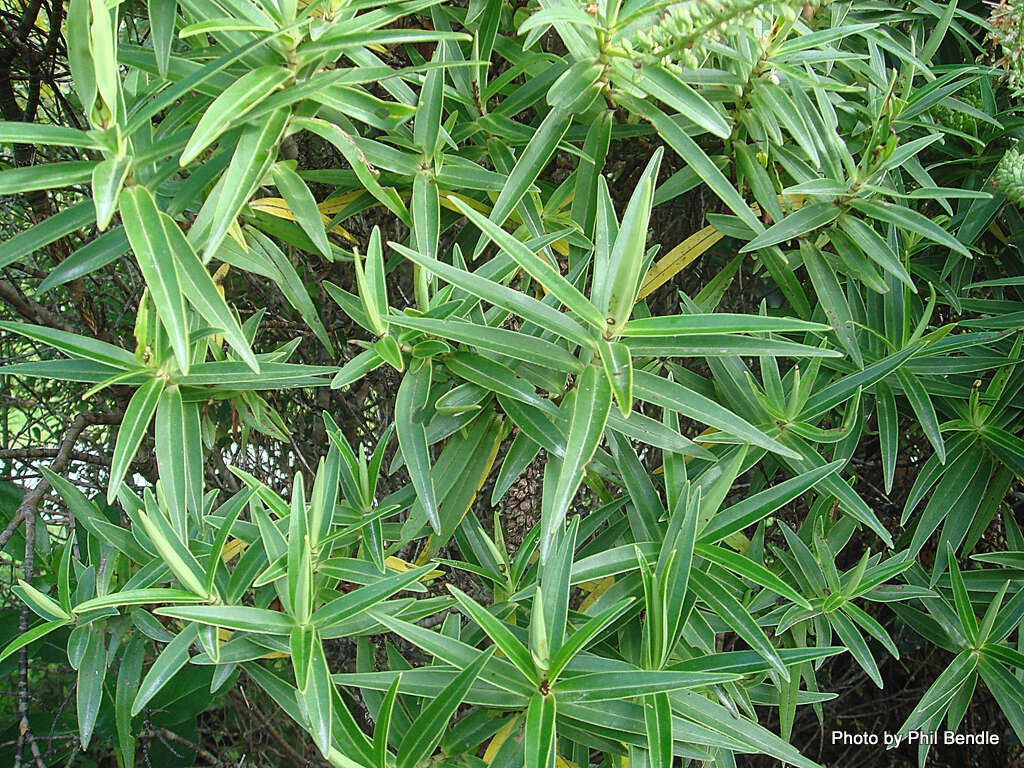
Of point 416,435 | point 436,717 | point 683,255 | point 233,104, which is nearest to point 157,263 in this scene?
point 233,104

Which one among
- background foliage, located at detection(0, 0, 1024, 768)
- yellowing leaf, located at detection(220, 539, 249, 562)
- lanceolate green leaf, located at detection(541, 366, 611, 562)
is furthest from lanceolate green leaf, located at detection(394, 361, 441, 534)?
yellowing leaf, located at detection(220, 539, 249, 562)

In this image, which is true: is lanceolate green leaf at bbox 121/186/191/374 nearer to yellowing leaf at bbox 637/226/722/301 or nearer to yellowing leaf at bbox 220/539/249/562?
yellowing leaf at bbox 220/539/249/562

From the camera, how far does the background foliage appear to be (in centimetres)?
62

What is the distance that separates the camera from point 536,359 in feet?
2.13

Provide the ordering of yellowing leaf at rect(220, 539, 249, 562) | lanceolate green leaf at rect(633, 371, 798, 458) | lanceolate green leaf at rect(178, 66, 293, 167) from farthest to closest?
yellowing leaf at rect(220, 539, 249, 562) < lanceolate green leaf at rect(633, 371, 798, 458) < lanceolate green leaf at rect(178, 66, 293, 167)

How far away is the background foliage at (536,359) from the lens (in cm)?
62

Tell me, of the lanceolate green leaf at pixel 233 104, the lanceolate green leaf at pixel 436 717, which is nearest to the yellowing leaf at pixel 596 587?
the lanceolate green leaf at pixel 436 717

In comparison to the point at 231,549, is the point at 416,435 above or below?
above

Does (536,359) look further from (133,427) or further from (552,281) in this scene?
(133,427)

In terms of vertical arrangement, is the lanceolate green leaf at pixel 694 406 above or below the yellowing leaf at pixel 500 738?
above

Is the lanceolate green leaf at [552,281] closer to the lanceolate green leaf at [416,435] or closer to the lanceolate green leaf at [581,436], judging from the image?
the lanceolate green leaf at [581,436]

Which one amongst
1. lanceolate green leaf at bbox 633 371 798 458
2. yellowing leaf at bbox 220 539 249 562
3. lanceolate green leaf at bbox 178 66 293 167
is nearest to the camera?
lanceolate green leaf at bbox 178 66 293 167

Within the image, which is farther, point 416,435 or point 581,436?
point 416,435

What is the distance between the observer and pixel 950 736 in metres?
0.97
